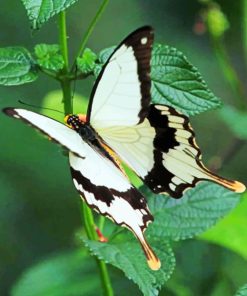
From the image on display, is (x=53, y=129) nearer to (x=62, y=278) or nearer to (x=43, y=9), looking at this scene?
(x=43, y=9)

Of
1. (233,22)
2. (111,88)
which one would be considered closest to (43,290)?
(111,88)

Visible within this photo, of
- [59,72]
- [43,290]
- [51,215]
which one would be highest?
[59,72]

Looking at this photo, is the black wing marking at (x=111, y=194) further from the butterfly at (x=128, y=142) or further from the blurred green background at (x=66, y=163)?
the blurred green background at (x=66, y=163)

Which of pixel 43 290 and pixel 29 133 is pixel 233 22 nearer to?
pixel 29 133

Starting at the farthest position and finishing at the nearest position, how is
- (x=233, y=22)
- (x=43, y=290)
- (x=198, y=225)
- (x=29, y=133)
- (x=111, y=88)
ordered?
1. (x=233, y=22)
2. (x=29, y=133)
3. (x=43, y=290)
4. (x=198, y=225)
5. (x=111, y=88)

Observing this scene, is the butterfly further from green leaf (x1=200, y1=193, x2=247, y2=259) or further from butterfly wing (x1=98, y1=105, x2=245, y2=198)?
green leaf (x1=200, y1=193, x2=247, y2=259)

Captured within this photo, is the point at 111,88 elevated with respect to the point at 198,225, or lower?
elevated

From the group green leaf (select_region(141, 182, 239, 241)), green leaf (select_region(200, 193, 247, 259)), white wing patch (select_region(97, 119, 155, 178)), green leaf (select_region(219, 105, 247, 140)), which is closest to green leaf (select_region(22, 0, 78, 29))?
white wing patch (select_region(97, 119, 155, 178))
